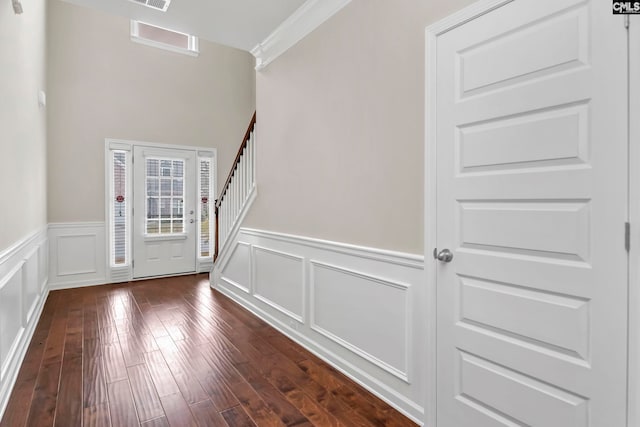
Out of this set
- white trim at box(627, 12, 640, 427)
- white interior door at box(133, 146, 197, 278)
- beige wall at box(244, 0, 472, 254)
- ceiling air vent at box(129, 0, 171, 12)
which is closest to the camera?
white trim at box(627, 12, 640, 427)

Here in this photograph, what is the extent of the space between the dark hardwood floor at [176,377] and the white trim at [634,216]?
107 cm

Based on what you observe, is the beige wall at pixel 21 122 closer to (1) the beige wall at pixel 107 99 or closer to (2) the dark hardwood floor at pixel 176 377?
(1) the beige wall at pixel 107 99

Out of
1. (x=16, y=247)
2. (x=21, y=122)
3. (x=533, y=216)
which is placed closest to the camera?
(x=533, y=216)

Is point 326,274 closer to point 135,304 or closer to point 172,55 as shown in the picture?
point 135,304

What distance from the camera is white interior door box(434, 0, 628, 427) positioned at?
3.94 feet

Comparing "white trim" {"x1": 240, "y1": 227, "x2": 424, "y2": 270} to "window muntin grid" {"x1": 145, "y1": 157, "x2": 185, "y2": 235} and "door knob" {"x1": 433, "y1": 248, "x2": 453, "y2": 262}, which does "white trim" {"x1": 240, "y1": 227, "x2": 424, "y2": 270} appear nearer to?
"door knob" {"x1": 433, "y1": 248, "x2": 453, "y2": 262}

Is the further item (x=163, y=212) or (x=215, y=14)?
(x=163, y=212)

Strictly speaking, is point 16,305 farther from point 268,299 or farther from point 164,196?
point 164,196

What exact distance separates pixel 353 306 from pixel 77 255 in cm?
442

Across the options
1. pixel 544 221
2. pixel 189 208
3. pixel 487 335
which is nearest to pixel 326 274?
pixel 487 335

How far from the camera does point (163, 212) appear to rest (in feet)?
17.8

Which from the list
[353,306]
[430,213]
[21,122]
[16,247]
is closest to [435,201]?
[430,213]

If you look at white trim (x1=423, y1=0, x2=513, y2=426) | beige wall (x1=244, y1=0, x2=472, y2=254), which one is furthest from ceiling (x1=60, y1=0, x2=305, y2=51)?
white trim (x1=423, y1=0, x2=513, y2=426)

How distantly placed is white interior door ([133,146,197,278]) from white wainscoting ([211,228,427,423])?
8.16 feet
